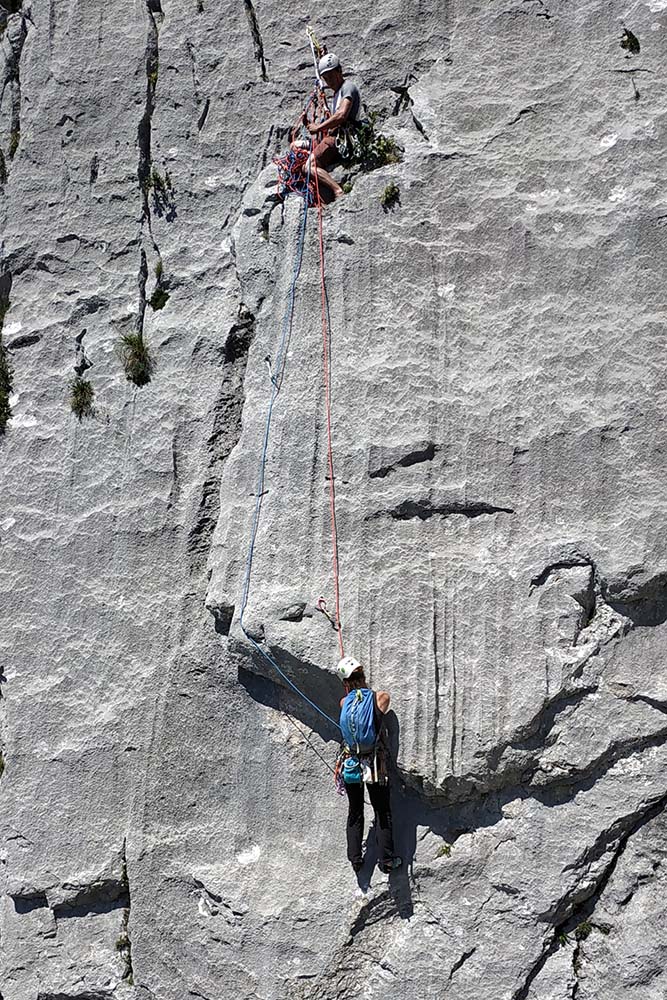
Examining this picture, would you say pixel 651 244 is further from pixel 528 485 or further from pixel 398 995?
pixel 398 995

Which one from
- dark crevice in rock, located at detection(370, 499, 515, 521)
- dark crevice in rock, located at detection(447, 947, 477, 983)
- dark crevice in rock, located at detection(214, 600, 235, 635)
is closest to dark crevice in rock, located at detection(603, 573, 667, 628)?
dark crevice in rock, located at detection(370, 499, 515, 521)

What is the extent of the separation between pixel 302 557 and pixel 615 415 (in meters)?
2.55

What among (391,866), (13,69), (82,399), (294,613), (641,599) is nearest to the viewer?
(641,599)

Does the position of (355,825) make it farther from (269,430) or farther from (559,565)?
(269,430)

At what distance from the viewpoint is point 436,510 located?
813cm

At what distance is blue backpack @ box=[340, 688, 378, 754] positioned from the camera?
758 centimetres

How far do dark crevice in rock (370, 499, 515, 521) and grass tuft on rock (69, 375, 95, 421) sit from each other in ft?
10.1

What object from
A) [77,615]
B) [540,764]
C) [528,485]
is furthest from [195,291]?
[540,764]

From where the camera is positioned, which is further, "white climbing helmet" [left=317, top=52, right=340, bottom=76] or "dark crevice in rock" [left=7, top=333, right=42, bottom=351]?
"dark crevice in rock" [left=7, top=333, right=42, bottom=351]

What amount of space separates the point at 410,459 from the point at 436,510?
45 cm

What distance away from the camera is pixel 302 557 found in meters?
8.38

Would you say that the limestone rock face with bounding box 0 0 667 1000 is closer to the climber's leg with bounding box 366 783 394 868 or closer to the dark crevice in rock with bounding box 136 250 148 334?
the dark crevice in rock with bounding box 136 250 148 334

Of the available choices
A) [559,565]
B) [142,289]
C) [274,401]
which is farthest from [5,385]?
[559,565]

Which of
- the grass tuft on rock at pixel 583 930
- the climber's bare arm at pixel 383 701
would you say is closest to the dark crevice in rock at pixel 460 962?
the grass tuft on rock at pixel 583 930
